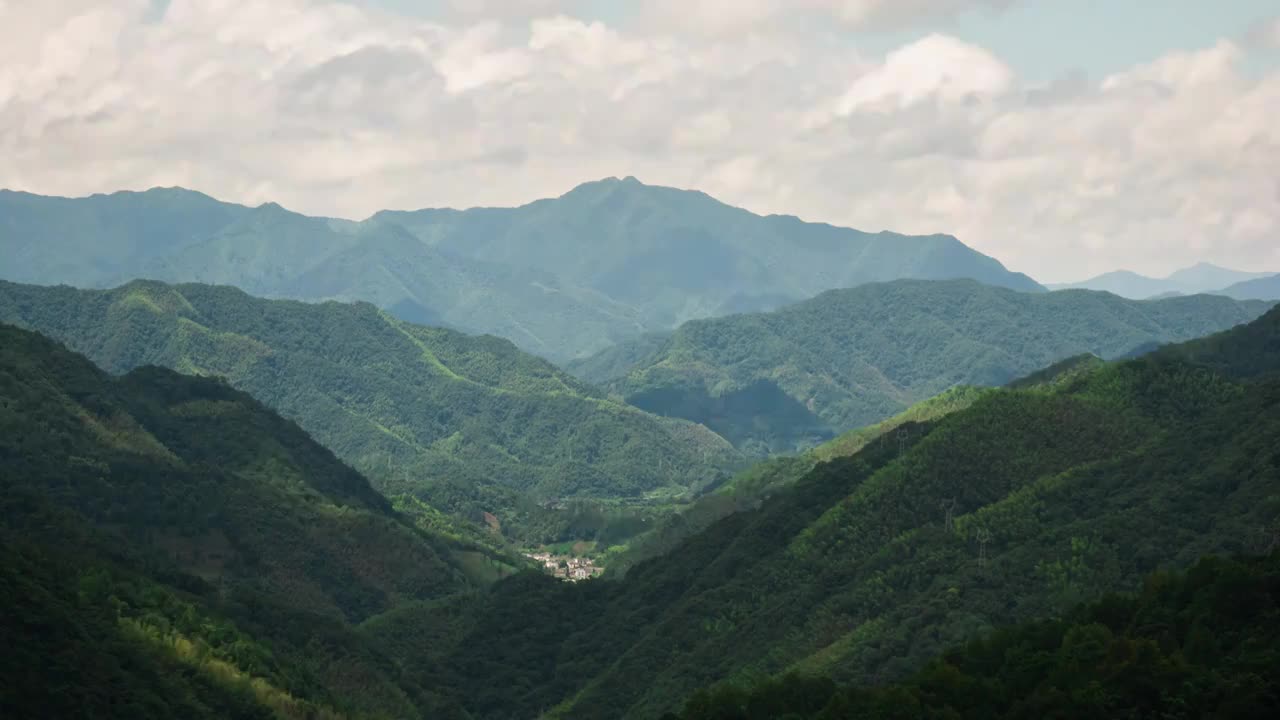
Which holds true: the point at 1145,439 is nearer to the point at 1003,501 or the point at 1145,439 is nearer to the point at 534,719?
the point at 1003,501

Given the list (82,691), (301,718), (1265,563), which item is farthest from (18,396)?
(1265,563)

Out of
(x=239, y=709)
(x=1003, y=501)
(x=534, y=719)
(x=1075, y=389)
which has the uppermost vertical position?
(x=1075, y=389)

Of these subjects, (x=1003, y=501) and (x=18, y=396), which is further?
(x=18, y=396)

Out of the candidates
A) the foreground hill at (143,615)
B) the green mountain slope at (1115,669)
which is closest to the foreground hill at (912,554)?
the foreground hill at (143,615)

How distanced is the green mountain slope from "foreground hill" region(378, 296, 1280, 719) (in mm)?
22615

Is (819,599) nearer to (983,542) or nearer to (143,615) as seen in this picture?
(983,542)

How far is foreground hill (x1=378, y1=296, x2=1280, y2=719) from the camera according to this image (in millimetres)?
128375

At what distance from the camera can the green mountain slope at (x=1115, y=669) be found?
72.4 meters

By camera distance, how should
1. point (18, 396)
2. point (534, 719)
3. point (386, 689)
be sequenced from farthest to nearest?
point (18, 396)
point (534, 719)
point (386, 689)

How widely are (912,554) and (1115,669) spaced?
233 feet

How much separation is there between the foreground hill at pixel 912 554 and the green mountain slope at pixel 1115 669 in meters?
22.6

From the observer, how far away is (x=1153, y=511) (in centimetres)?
13462

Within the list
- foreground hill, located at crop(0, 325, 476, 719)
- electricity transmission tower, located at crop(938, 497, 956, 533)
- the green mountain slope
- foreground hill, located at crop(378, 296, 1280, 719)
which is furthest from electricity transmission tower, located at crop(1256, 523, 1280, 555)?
foreground hill, located at crop(0, 325, 476, 719)

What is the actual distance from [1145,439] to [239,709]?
107m
